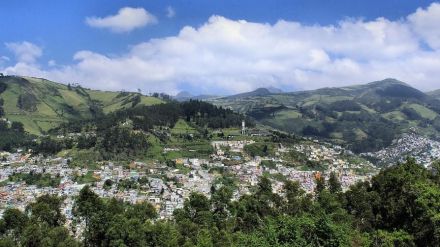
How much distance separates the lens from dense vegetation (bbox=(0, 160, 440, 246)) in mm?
47906

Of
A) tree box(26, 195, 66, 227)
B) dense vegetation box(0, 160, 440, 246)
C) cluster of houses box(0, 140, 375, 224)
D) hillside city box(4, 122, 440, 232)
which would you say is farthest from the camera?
hillside city box(4, 122, 440, 232)

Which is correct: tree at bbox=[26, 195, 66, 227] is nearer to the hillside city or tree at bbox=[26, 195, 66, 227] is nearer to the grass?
the hillside city

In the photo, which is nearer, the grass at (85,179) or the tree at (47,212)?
the tree at (47,212)

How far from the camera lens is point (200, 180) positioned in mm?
147125

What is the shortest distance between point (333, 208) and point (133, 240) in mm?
26704

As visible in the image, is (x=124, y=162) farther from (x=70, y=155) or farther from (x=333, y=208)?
(x=333, y=208)

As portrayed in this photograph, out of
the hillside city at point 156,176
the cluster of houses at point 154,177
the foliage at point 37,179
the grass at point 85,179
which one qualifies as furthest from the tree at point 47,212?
the grass at point 85,179

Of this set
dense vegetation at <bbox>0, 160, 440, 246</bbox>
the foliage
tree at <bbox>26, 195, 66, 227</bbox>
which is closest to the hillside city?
the foliage

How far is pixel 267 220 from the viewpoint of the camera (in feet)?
190

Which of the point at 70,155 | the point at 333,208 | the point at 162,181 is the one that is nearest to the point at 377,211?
the point at 333,208

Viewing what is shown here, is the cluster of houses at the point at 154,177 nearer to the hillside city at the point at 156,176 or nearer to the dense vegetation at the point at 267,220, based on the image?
the hillside city at the point at 156,176

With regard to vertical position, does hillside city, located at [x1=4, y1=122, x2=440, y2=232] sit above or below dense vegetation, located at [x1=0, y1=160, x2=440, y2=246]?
below

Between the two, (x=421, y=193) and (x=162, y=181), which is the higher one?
(x=421, y=193)

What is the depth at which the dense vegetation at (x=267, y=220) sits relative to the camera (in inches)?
1886
